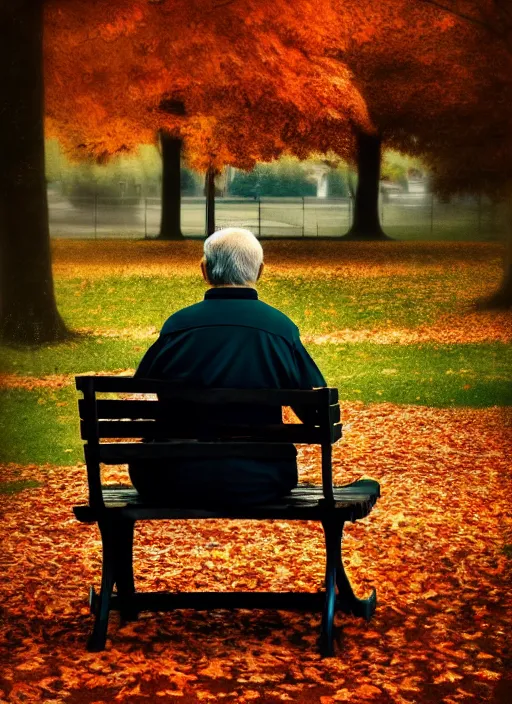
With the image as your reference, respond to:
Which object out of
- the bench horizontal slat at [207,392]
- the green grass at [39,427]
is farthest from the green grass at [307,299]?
the bench horizontal slat at [207,392]

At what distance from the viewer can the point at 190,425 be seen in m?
4.32

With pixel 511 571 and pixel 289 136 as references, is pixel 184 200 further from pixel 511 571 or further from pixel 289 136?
pixel 511 571

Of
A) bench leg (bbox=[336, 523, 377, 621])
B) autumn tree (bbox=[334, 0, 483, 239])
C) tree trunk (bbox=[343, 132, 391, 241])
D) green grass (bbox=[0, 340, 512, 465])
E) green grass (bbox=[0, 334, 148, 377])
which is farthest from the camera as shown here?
tree trunk (bbox=[343, 132, 391, 241])

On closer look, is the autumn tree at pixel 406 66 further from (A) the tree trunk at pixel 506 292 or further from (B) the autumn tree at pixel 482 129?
(A) the tree trunk at pixel 506 292

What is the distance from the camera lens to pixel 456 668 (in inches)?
172

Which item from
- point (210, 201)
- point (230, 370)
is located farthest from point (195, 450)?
point (210, 201)

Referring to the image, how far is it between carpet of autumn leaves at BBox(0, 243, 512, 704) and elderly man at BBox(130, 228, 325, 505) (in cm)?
63

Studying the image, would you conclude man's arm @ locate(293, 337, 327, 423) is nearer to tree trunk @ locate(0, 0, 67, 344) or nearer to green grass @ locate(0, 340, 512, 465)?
green grass @ locate(0, 340, 512, 465)

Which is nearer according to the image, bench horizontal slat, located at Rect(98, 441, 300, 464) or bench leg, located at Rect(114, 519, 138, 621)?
bench horizontal slat, located at Rect(98, 441, 300, 464)

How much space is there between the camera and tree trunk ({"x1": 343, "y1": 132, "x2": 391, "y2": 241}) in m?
22.9

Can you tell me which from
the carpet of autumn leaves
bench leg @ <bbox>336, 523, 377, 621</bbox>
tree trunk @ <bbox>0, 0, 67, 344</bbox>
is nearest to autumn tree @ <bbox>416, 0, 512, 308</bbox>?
tree trunk @ <bbox>0, 0, 67, 344</bbox>

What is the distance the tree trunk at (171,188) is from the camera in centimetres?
2222

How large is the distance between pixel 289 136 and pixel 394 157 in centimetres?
404

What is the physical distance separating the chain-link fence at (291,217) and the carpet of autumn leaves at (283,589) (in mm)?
14855
